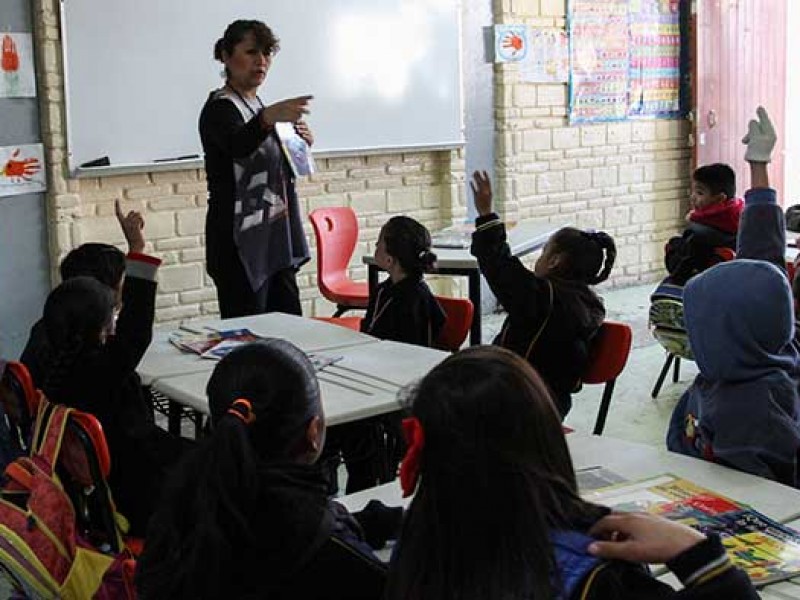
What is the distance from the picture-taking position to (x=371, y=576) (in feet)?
4.81

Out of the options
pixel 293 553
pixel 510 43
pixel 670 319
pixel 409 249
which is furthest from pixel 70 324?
pixel 510 43

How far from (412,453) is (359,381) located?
1437mm

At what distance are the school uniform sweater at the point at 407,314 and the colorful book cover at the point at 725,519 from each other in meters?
1.53

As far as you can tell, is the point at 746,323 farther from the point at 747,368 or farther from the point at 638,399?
the point at 638,399

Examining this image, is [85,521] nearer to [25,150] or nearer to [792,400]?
[792,400]

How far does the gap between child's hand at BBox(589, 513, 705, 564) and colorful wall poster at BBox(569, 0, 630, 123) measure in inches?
232

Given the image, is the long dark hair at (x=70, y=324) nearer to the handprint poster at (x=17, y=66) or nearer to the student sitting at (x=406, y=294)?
the student sitting at (x=406, y=294)

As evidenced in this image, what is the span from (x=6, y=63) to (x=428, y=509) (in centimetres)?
397

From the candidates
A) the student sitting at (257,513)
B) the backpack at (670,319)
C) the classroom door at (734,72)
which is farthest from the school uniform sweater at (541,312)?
the classroom door at (734,72)

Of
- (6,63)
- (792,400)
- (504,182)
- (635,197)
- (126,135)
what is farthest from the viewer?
(635,197)

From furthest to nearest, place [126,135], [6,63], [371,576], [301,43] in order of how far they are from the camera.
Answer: [301,43] → [126,135] → [6,63] → [371,576]

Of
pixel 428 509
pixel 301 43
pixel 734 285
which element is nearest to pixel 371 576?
pixel 428 509

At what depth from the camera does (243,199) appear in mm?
3725

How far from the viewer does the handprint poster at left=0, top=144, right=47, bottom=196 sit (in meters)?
4.62
